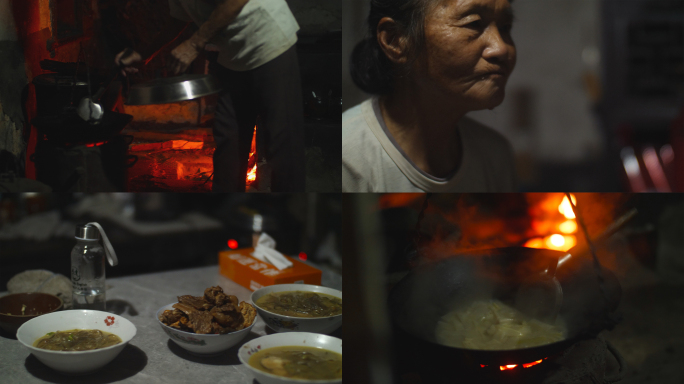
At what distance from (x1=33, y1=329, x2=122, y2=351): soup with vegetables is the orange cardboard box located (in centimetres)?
41

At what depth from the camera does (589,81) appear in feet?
3.63

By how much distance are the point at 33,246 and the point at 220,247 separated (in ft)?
2.80

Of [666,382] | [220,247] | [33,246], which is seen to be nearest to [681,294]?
[666,382]

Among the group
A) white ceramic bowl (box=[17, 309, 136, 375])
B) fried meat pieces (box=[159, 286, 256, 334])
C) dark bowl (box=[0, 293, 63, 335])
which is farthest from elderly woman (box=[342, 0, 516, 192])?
dark bowl (box=[0, 293, 63, 335])

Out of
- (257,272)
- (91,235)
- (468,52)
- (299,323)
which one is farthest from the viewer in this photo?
(257,272)

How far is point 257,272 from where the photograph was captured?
54.5 inches

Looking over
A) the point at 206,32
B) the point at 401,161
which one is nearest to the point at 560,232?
the point at 401,161

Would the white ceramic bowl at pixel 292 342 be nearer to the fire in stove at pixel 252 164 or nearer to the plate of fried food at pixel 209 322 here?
the plate of fried food at pixel 209 322

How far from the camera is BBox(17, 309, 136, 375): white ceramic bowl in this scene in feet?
3.29

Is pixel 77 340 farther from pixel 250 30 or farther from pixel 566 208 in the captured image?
pixel 566 208

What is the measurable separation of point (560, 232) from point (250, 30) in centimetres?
95

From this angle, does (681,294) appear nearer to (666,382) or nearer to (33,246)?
(666,382)

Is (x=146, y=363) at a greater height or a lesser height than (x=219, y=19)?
lesser

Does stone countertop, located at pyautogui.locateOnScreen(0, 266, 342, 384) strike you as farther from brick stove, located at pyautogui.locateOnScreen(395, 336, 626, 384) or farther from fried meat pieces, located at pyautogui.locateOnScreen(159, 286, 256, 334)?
brick stove, located at pyautogui.locateOnScreen(395, 336, 626, 384)
